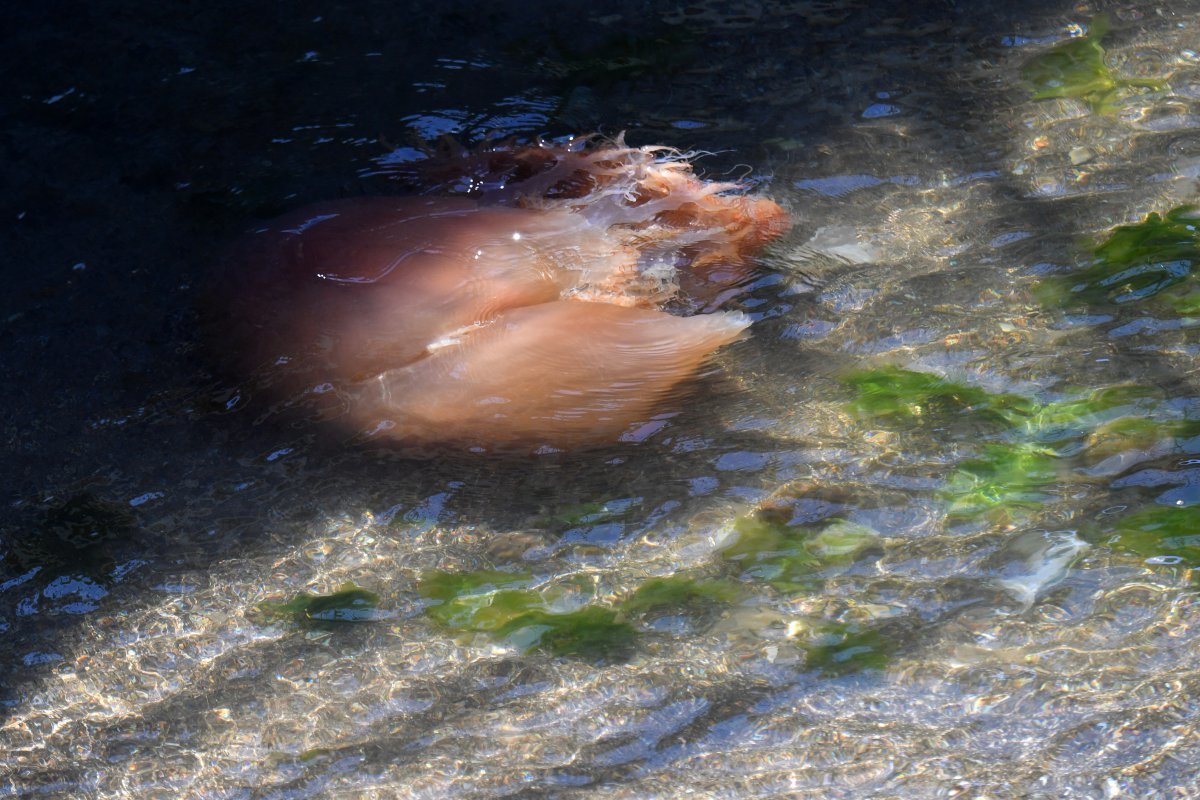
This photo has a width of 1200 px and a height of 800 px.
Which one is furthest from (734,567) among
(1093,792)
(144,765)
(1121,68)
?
(1121,68)

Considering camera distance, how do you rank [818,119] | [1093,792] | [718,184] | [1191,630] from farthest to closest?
[818,119] < [718,184] < [1191,630] < [1093,792]

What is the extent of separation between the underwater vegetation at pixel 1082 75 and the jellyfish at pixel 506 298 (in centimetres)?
125

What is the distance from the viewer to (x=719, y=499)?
2.74m

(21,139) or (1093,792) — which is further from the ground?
(21,139)

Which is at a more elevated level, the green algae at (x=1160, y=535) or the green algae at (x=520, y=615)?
the green algae at (x=1160, y=535)

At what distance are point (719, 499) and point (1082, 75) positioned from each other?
2.37 meters

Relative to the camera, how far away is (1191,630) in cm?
225

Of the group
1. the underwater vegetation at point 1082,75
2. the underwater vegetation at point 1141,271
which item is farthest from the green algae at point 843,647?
the underwater vegetation at point 1082,75

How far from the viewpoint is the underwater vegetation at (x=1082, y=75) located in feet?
12.9

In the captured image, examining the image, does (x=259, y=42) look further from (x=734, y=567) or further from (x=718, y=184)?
(x=734, y=567)

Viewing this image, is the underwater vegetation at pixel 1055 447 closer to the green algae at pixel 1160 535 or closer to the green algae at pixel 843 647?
the green algae at pixel 1160 535

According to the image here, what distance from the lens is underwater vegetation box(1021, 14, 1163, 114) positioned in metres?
3.92

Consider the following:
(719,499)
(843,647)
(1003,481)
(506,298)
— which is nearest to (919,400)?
(1003,481)

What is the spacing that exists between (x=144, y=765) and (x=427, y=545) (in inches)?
30.5
